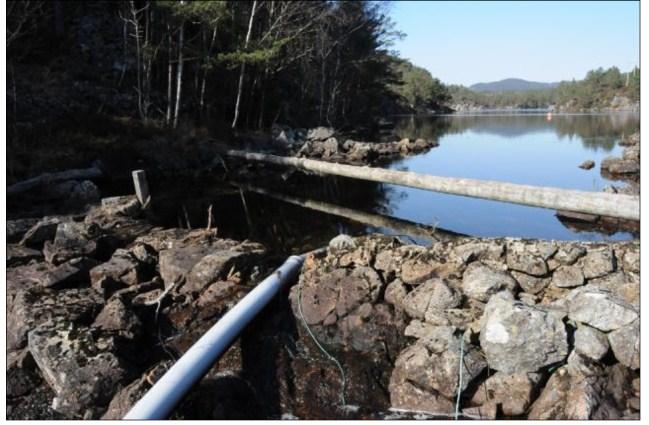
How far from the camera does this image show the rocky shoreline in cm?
411

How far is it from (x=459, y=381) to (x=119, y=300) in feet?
13.4

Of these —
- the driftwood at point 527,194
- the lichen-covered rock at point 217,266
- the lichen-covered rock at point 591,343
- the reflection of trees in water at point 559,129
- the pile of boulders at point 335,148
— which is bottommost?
the lichen-covered rock at point 591,343

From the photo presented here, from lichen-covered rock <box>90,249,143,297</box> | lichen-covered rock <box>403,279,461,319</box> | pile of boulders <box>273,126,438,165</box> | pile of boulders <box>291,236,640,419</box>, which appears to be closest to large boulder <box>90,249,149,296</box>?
lichen-covered rock <box>90,249,143,297</box>

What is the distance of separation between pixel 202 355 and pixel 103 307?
198 cm

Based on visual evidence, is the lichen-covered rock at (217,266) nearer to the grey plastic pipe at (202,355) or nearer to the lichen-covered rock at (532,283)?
the grey plastic pipe at (202,355)

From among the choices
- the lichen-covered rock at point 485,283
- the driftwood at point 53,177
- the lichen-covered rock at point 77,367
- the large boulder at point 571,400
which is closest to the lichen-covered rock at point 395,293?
the lichen-covered rock at point 485,283

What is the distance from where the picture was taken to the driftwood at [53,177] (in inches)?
477

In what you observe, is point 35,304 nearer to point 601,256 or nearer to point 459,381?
point 459,381

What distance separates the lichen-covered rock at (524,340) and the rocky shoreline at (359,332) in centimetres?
1

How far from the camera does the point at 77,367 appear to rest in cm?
455

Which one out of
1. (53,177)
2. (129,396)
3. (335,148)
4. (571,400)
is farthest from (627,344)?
(335,148)

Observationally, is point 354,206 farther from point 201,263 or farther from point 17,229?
point 17,229

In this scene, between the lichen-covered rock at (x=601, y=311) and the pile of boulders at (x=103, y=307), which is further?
the pile of boulders at (x=103, y=307)

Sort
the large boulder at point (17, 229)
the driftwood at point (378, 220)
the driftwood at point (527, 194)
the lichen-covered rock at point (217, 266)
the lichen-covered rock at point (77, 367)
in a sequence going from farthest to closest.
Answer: the driftwood at point (378, 220), the large boulder at point (17, 229), the driftwood at point (527, 194), the lichen-covered rock at point (217, 266), the lichen-covered rock at point (77, 367)
